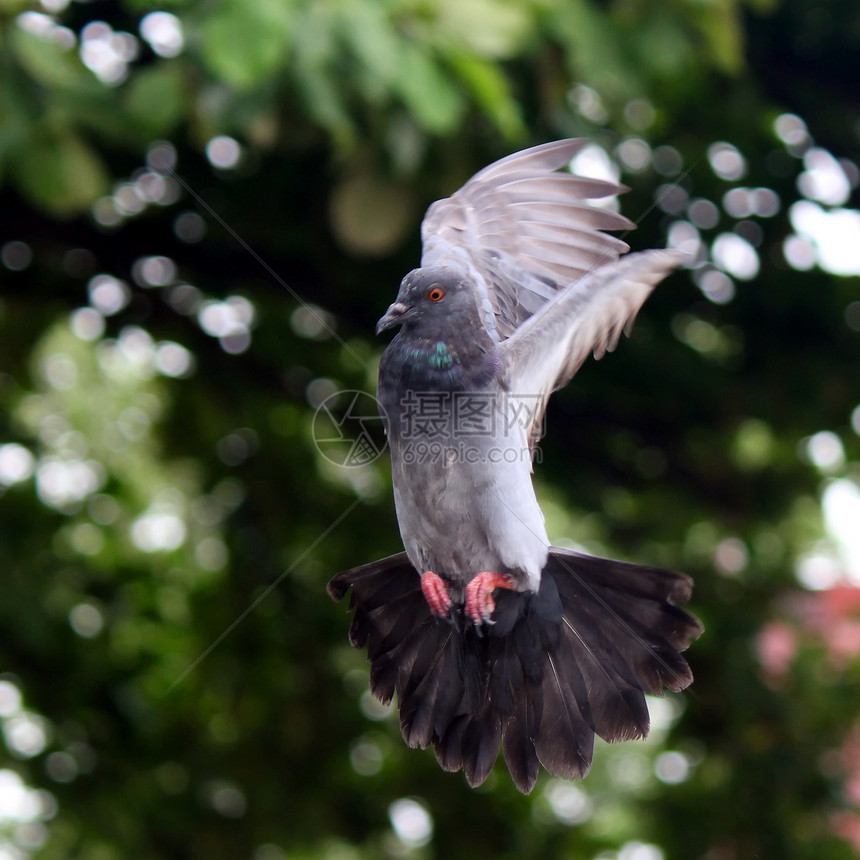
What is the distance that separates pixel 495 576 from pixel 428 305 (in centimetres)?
58

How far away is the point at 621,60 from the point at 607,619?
264cm

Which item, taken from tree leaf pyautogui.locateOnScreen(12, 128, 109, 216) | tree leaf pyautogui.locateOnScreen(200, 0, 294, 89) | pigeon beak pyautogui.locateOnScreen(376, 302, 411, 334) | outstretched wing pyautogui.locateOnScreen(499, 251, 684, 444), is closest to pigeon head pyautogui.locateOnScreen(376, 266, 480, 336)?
pigeon beak pyautogui.locateOnScreen(376, 302, 411, 334)

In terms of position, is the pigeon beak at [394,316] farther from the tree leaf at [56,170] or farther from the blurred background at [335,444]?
the tree leaf at [56,170]

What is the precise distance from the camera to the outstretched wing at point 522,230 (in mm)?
2633

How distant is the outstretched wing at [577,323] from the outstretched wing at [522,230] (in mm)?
581

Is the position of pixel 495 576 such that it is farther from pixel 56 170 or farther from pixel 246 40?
pixel 56 170

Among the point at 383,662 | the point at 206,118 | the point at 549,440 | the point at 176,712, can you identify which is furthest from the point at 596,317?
the point at 176,712

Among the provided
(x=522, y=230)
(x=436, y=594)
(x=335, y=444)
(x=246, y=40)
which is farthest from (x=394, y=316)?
(x=335, y=444)

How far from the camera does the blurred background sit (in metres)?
4.26

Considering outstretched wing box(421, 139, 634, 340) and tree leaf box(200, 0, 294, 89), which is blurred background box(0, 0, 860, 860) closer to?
tree leaf box(200, 0, 294, 89)

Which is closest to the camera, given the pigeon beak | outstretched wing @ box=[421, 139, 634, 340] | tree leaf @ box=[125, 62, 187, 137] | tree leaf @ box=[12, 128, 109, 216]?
the pigeon beak

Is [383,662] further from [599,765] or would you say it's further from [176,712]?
[599,765]

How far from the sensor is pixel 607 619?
2.38m

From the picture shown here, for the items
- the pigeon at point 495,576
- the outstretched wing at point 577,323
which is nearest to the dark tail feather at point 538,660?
the pigeon at point 495,576
